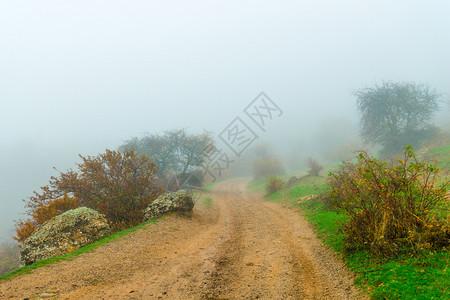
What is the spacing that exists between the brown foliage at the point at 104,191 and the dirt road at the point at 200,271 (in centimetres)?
371

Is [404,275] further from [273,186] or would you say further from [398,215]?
[273,186]

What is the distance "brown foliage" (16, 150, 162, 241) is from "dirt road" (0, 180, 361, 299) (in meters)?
3.71

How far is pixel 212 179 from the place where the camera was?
145 ft

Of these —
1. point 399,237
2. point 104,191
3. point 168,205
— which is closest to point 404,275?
point 399,237

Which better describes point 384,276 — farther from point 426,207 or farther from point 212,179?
point 212,179

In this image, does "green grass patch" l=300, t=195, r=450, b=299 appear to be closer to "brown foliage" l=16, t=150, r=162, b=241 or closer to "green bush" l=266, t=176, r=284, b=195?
"brown foliage" l=16, t=150, r=162, b=241

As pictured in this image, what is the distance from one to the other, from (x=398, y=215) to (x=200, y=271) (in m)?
5.03

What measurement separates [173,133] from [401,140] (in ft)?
103

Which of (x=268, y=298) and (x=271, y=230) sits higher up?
(x=268, y=298)

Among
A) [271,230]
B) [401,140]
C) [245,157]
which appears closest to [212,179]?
[245,157]

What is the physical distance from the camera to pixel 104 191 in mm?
12883

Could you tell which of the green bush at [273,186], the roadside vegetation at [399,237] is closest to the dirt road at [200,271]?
the roadside vegetation at [399,237]

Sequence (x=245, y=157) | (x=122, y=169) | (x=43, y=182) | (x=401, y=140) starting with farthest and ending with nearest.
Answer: (x=43, y=182) < (x=245, y=157) < (x=401, y=140) < (x=122, y=169)

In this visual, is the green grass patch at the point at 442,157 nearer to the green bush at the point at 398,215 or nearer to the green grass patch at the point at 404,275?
the green bush at the point at 398,215
